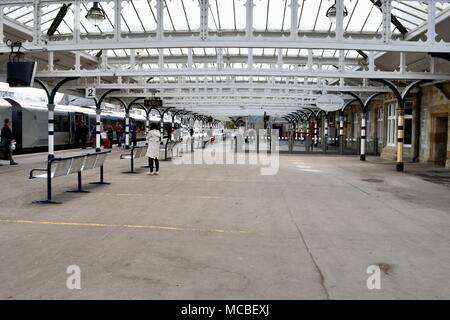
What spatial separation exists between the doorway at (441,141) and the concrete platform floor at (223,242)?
779 cm

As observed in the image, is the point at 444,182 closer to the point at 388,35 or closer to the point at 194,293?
the point at 388,35

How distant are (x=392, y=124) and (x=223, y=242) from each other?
62.2 ft

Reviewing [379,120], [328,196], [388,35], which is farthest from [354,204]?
[379,120]

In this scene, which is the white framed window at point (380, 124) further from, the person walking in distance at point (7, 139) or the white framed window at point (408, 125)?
the person walking in distance at point (7, 139)

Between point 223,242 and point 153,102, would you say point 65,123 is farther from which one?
point 223,242

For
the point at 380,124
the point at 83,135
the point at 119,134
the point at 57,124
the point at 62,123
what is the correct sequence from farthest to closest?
the point at 119,134 < the point at 83,135 < the point at 62,123 < the point at 57,124 < the point at 380,124

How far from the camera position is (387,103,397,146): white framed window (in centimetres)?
2206

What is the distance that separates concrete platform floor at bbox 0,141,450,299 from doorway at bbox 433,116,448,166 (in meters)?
7.79

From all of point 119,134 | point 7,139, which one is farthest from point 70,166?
point 119,134

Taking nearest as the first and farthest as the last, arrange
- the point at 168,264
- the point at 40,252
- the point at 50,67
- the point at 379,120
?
the point at 168,264
the point at 40,252
the point at 50,67
the point at 379,120

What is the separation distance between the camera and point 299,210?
323 inches

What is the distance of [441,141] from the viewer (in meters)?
18.0

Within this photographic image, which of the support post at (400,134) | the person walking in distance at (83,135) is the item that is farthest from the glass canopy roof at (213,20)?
the person walking in distance at (83,135)
